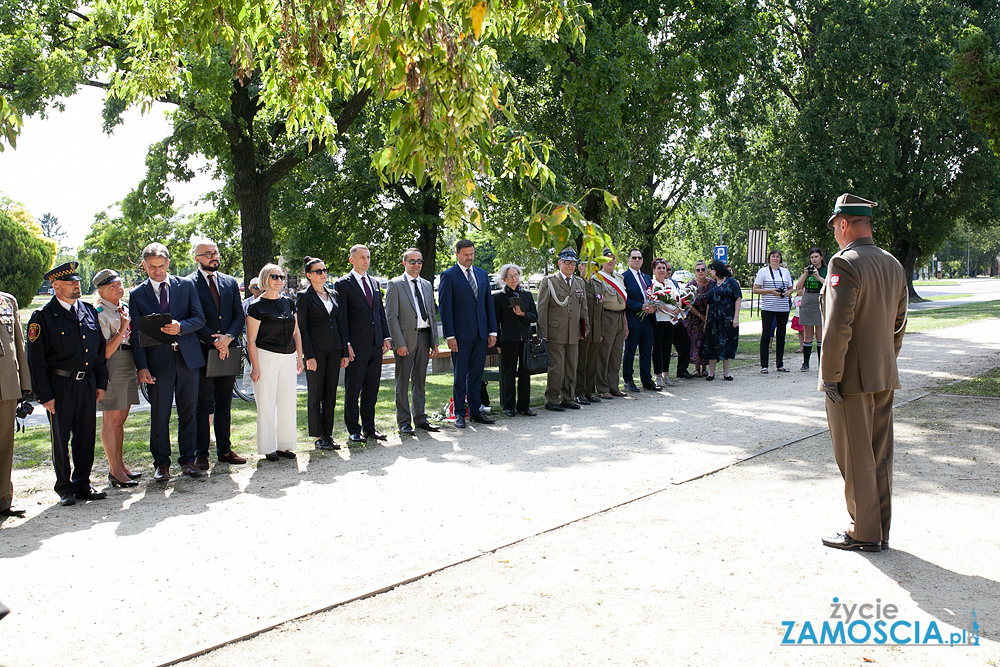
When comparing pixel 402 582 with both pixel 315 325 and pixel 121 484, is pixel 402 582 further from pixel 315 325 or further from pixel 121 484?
pixel 315 325

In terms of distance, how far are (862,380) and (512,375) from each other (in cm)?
620

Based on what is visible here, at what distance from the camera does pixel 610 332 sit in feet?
40.9

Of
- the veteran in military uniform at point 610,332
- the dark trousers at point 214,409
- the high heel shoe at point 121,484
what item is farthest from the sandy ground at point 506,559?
the veteran in military uniform at point 610,332

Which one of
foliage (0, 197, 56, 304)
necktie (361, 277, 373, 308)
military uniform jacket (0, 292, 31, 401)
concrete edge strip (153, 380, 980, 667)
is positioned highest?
foliage (0, 197, 56, 304)

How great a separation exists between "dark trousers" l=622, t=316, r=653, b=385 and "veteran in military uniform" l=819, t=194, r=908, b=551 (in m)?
7.64

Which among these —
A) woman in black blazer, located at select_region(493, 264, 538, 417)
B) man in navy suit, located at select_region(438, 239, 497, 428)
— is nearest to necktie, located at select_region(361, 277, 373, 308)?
man in navy suit, located at select_region(438, 239, 497, 428)

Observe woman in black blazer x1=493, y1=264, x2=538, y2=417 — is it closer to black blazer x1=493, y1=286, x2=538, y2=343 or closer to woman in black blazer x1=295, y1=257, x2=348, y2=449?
black blazer x1=493, y1=286, x2=538, y2=343

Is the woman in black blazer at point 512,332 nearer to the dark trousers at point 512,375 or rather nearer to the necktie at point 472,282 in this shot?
the dark trousers at point 512,375

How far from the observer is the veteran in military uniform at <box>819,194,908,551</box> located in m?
5.27

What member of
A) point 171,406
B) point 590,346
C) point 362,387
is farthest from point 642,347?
point 171,406

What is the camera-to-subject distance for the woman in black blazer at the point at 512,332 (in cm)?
1098

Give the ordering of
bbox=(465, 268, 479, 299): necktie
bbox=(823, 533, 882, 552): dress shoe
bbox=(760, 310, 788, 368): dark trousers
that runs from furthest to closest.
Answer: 1. bbox=(760, 310, 788, 368): dark trousers
2. bbox=(465, 268, 479, 299): necktie
3. bbox=(823, 533, 882, 552): dress shoe

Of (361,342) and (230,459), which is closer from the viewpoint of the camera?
(230,459)

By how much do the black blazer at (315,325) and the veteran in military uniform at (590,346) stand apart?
413 cm
